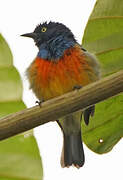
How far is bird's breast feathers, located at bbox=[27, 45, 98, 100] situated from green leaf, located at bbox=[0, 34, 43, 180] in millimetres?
913

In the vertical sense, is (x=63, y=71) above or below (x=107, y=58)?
below

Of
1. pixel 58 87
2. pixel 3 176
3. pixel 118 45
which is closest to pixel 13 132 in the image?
pixel 3 176

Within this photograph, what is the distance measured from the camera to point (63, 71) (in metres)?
2.95

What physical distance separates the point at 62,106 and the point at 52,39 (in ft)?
6.17

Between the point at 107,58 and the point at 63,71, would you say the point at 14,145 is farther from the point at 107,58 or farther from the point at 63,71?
the point at 63,71

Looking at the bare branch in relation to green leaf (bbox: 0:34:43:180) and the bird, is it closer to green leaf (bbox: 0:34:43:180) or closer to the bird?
green leaf (bbox: 0:34:43:180)

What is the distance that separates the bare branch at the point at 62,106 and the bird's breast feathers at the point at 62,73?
1.42 m

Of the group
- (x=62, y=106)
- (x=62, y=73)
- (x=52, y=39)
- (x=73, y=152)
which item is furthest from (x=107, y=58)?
(x=73, y=152)

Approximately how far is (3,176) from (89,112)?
1216 millimetres

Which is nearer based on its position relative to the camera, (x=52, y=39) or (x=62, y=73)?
(x=62, y=73)

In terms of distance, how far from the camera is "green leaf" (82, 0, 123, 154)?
86.2 inches

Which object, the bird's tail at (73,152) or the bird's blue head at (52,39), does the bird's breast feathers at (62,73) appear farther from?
the bird's tail at (73,152)

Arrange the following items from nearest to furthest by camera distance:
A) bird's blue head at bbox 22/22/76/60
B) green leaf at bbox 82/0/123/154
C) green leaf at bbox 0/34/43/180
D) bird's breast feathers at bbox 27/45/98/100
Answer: green leaf at bbox 0/34/43/180, green leaf at bbox 82/0/123/154, bird's breast feathers at bbox 27/45/98/100, bird's blue head at bbox 22/22/76/60

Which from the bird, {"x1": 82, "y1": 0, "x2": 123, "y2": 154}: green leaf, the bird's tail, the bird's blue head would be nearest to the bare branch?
{"x1": 82, "y1": 0, "x2": 123, "y2": 154}: green leaf
